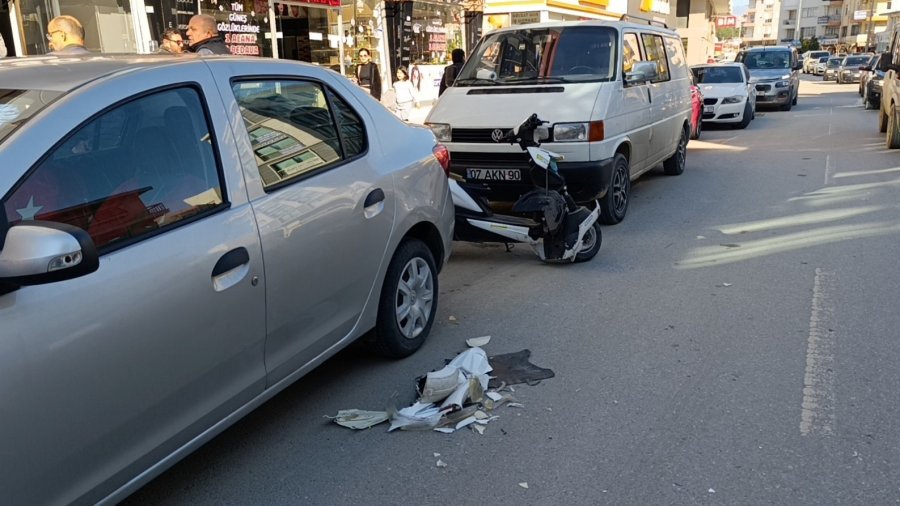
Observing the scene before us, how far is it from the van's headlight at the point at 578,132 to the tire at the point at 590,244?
107 centimetres

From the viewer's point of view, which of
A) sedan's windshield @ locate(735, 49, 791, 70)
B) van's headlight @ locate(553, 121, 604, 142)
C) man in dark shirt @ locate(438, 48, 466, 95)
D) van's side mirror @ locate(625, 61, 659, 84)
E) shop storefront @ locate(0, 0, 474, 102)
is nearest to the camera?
van's headlight @ locate(553, 121, 604, 142)

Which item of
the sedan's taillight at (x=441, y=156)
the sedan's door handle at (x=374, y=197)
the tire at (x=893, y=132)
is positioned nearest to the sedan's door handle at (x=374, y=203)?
the sedan's door handle at (x=374, y=197)

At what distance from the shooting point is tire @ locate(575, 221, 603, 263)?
259 inches

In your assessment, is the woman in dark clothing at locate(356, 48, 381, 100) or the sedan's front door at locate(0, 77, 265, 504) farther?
the woman in dark clothing at locate(356, 48, 381, 100)

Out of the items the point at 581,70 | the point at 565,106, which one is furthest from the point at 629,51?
the point at 565,106

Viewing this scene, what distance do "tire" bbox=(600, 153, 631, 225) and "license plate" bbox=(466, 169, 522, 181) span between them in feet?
3.34

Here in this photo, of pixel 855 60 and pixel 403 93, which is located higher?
pixel 403 93

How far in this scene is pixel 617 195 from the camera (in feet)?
26.2

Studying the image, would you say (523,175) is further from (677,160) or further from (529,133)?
(677,160)

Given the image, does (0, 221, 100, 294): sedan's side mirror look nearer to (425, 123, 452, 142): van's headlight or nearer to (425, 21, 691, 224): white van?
(425, 21, 691, 224): white van

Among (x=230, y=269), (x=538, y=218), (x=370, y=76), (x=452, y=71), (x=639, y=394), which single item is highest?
(x=452, y=71)

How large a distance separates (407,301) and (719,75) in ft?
52.8

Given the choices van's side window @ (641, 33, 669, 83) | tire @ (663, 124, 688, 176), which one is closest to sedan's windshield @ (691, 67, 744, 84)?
tire @ (663, 124, 688, 176)

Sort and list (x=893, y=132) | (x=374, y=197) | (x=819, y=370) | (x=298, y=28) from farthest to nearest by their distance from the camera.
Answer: (x=298, y=28)
(x=893, y=132)
(x=819, y=370)
(x=374, y=197)
